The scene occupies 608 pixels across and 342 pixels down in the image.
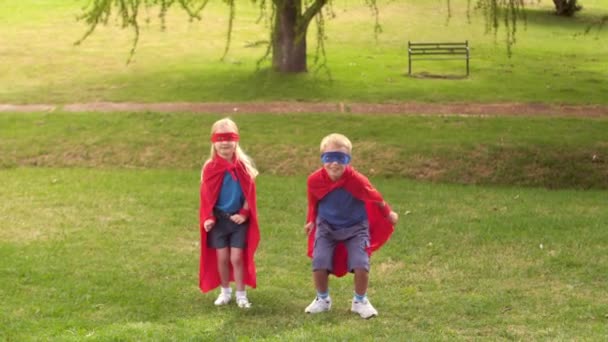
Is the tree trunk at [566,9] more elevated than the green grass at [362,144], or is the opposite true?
the green grass at [362,144]

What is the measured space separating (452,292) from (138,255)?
10.7ft

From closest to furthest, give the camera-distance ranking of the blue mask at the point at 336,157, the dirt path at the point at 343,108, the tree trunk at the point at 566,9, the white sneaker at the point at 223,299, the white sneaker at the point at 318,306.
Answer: the blue mask at the point at 336,157, the white sneaker at the point at 318,306, the white sneaker at the point at 223,299, the dirt path at the point at 343,108, the tree trunk at the point at 566,9

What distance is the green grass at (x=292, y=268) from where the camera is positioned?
6680 mm

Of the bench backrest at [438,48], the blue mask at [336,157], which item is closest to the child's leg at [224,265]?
the blue mask at [336,157]

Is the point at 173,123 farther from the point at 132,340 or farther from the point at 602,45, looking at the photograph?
the point at 602,45

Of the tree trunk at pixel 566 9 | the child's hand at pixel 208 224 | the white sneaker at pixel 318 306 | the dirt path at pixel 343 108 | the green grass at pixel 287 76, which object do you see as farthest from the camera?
the tree trunk at pixel 566 9

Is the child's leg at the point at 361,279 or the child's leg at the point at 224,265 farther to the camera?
the child's leg at the point at 224,265

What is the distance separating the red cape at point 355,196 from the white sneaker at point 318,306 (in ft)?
0.76

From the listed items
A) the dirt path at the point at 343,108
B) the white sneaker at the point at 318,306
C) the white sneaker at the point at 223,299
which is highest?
the white sneaker at the point at 318,306

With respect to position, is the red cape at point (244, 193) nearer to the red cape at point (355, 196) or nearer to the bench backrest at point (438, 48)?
the red cape at point (355, 196)

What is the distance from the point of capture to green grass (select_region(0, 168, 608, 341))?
6680 mm

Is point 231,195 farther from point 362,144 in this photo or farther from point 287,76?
point 287,76

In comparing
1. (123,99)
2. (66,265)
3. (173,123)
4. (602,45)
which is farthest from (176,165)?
(602,45)

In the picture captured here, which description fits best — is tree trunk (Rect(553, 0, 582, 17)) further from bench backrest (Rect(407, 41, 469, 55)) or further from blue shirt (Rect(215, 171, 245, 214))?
blue shirt (Rect(215, 171, 245, 214))
